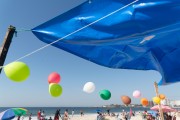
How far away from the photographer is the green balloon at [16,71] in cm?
308

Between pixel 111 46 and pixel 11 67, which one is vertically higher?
pixel 111 46

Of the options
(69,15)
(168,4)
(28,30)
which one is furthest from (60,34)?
(168,4)

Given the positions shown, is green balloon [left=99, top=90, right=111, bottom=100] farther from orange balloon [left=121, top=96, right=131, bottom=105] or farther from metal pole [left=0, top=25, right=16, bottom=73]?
metal pole [left=0, top=25, right=16, bottom=73]

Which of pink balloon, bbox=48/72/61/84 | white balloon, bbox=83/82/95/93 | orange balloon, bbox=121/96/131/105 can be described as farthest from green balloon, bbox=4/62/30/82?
orange balloon, bbox=121/96/131/105

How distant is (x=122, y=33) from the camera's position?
2.66 metres

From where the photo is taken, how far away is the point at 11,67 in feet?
10.1

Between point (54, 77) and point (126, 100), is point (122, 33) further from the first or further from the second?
point (126, 100)

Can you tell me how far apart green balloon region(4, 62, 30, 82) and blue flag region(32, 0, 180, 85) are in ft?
1.84

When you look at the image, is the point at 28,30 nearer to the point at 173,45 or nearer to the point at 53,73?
the point at 173,45

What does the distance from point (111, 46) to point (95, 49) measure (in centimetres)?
25

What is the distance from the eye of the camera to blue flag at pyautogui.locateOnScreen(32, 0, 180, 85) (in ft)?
8.05

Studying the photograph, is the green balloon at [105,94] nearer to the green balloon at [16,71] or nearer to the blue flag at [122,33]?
the blue flag at [122,33]

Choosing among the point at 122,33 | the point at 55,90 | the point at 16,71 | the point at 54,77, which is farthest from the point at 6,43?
the point at 54,77

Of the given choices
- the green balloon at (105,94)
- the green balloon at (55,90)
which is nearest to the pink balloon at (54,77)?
the green balloon at (55,90)
